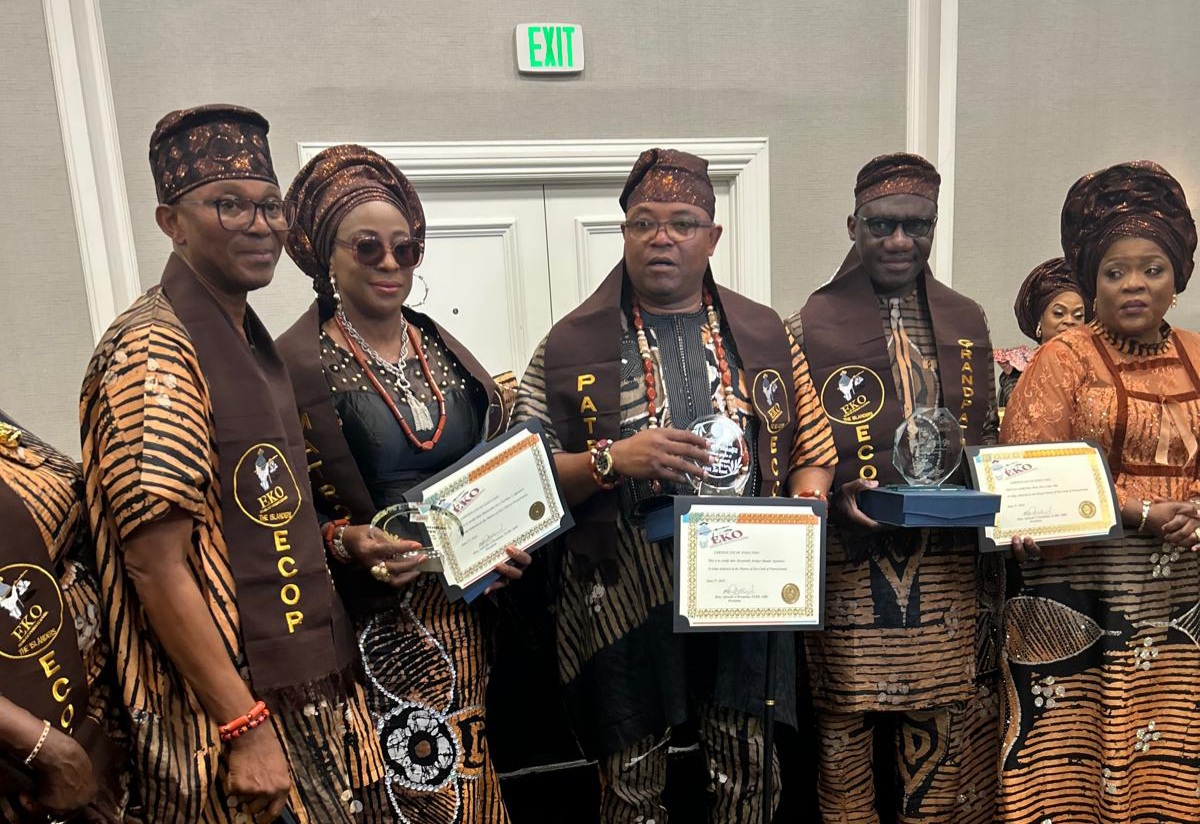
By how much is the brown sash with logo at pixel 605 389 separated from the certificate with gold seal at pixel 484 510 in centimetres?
17

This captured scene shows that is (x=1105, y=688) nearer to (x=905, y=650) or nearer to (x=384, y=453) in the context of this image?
(x=905, y=650)

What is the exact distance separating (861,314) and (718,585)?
880 mm

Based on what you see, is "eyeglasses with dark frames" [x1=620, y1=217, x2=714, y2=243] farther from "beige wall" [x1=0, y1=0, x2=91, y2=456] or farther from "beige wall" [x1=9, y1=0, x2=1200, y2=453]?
"beige wall" [x1=0, y1=0, x2=91, y2=456]

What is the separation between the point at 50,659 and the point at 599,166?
2.82 meters

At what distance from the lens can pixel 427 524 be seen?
1481 millimetres

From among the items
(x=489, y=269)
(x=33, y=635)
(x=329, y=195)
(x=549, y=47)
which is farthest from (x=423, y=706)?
(x=549, y=47)

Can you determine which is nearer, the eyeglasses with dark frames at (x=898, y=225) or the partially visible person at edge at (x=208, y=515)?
the partially visible person at edge at (x=208, y=515)

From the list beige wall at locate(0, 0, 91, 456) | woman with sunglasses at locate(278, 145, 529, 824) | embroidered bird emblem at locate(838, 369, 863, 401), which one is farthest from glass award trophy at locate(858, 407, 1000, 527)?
beige wall at locate(0, 0, 91, 456)

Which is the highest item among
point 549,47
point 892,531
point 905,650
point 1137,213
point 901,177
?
point 549,47

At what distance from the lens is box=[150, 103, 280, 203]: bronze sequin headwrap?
1279 millimetres

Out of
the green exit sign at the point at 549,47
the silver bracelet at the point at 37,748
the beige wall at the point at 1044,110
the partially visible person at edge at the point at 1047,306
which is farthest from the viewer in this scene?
the beige wall at the point at 1044,110

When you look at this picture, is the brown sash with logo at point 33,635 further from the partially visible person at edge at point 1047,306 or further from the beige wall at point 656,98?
the partially visible person at edge at point 1047,306

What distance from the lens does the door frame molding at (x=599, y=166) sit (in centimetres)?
319

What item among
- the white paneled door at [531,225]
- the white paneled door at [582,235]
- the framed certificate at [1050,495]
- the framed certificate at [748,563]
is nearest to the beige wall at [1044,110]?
the white paneled door at [531,225]
